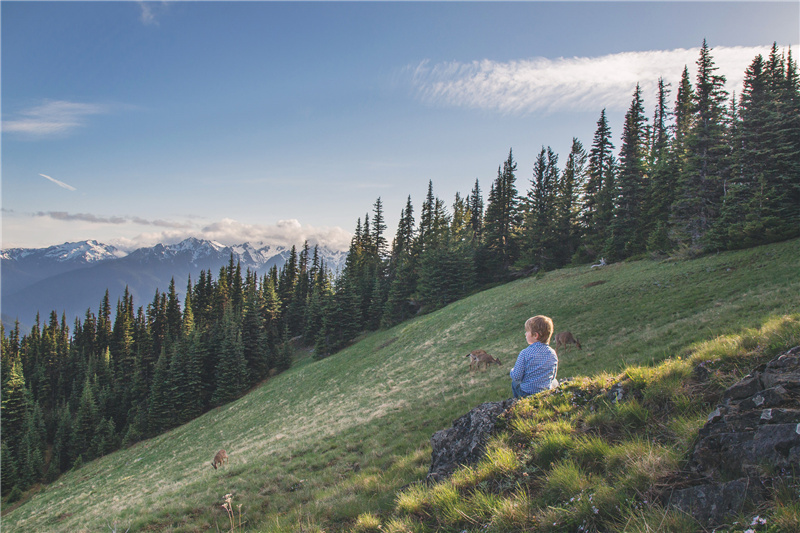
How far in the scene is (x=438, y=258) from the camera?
56469 mm

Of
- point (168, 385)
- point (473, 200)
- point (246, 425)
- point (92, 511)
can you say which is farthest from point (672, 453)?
point (473, 200)

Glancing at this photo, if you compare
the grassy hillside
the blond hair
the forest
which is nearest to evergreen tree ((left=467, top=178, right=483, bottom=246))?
the forest

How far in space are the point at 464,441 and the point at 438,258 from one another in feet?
169

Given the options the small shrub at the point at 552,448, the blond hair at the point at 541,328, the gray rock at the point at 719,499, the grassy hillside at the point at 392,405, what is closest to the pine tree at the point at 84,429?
the grassy hillside at the point at 392,405

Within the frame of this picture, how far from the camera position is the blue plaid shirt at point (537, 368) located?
616cm

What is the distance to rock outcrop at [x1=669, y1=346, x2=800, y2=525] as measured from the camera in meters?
2.50

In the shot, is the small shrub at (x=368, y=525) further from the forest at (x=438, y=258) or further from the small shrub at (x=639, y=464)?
the forest at (x=438, y=258)

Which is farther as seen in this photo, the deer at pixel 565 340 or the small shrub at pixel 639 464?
the deer at pixel 565 340

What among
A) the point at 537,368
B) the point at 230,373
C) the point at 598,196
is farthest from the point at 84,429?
the point at 598,196

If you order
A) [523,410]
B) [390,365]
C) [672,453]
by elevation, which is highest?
[672,453]

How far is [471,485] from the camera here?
417 cm

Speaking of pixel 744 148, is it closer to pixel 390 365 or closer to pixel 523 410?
pixel 390 365

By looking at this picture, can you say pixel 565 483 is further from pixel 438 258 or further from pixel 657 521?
pixel 438 258

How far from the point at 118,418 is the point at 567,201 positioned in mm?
84015
